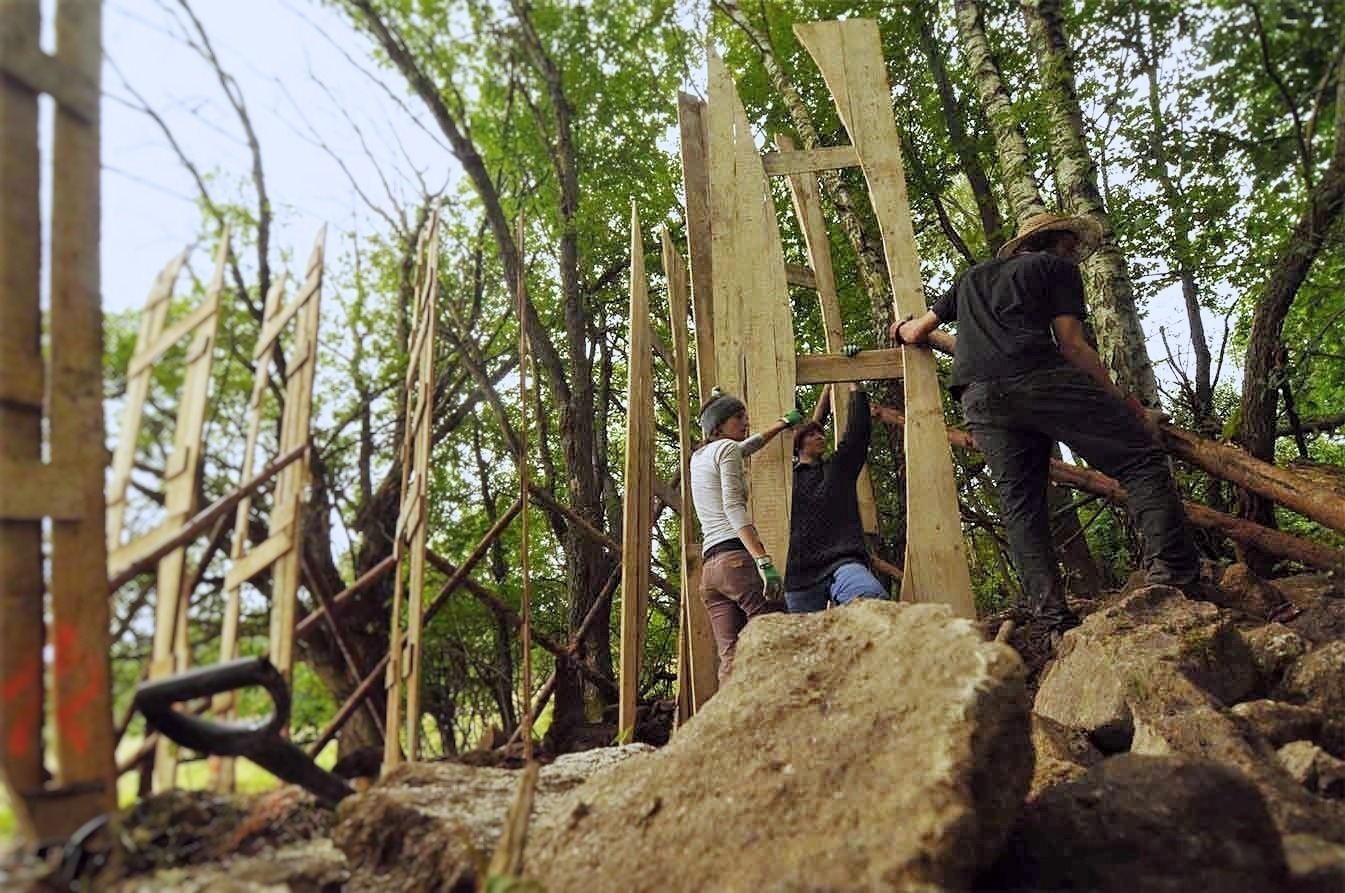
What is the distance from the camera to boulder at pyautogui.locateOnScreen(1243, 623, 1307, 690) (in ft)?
10.2

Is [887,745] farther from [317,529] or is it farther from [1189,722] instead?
[317,529]

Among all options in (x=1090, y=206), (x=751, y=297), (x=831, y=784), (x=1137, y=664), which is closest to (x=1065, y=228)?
(x=1090, y=206)

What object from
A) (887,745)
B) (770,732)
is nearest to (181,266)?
(770,732)

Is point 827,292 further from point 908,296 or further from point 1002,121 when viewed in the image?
point 1002,121

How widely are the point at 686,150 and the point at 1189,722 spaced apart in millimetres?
4031

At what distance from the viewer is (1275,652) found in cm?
314

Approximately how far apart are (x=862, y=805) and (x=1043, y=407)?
94.8 inches

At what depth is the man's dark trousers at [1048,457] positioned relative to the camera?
3572 mm

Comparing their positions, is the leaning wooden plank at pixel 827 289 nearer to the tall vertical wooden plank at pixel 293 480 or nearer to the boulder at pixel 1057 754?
the boulder at pixel 1057 754

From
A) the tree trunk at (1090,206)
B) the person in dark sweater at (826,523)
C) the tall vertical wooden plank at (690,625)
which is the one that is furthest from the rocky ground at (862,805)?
the tree trunk at (1090,206)

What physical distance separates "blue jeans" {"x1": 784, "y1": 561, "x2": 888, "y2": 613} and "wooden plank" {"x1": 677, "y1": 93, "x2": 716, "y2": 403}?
1.22 m

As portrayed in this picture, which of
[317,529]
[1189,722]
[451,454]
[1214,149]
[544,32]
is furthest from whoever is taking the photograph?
[451,454]

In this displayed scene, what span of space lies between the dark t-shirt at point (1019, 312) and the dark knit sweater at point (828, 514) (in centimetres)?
73

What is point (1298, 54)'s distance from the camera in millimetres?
3355
